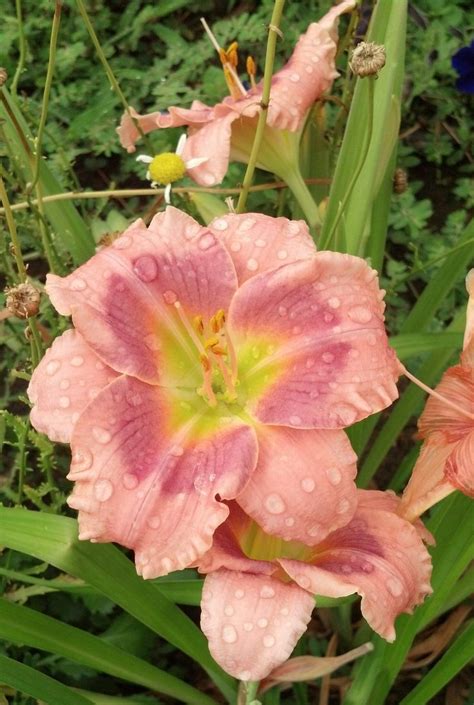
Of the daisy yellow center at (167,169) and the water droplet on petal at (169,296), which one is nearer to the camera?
the water droplet on petal at (169,296)

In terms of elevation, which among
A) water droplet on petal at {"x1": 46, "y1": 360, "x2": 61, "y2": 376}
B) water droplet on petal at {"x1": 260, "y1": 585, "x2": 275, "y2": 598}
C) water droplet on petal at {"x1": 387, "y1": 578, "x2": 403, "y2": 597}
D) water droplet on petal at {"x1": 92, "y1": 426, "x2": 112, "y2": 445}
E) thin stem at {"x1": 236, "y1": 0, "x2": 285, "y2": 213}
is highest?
thin stem at {"x1": 236, "y1": 0, "x2": 285, "y2": 213}

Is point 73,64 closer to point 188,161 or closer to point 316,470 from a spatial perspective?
point 188,161

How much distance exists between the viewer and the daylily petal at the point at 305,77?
1.06 metres

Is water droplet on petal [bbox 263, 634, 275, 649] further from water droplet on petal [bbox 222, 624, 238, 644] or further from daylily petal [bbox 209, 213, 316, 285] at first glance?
daylily petal [bbox 209, 213, 316, 285]

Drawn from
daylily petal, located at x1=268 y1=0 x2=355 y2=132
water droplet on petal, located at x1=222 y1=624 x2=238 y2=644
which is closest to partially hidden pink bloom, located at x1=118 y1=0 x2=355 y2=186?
daylily petal, located at x1=268 y1=0 x2=355 y2=132

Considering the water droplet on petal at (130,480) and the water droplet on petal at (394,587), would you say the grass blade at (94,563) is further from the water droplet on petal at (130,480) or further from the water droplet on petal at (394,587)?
the water droplet on petal at (394,587)

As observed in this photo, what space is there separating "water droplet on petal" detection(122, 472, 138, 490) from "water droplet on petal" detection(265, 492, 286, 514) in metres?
0.12

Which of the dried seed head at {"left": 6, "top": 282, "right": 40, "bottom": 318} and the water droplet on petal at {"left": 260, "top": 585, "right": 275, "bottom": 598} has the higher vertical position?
the dried seed head at {"left": 6, "top": 282, "right": 40, "bottom": 318}

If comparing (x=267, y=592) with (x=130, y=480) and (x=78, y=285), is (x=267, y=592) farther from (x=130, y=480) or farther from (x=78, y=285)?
(x=78, y=285)

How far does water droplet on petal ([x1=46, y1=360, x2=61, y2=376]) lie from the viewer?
0.80 metres

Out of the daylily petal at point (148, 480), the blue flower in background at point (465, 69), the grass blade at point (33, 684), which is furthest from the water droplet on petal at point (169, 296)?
the blue flower in background at point (465, 69)

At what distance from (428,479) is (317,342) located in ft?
0.60

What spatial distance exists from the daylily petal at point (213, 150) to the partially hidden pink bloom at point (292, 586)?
457 mm

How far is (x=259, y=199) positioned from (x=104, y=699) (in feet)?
3.54
